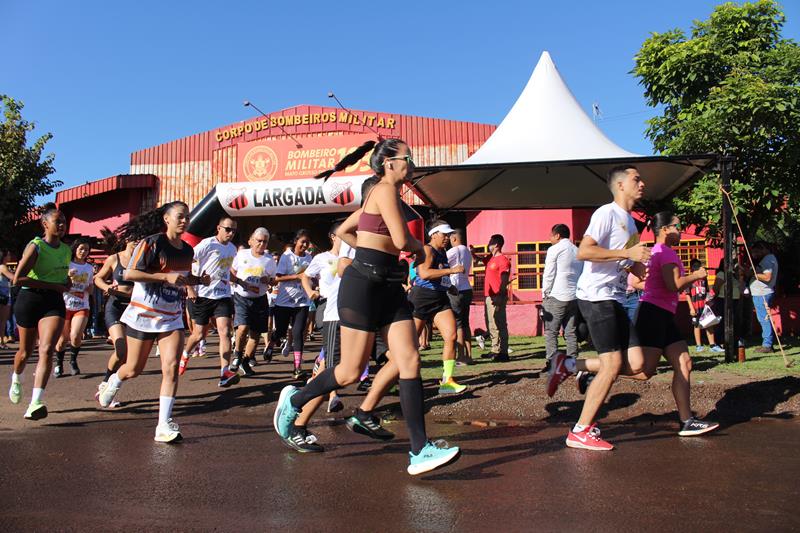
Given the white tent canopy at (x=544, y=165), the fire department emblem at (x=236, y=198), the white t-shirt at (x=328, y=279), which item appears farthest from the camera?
the fire department emblem at (x=236, y=198)

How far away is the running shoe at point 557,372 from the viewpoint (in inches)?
230

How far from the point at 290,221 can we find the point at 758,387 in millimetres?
22704

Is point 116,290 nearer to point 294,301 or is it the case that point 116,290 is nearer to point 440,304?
point 294,301

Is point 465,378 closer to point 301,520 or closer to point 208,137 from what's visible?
point 301,520

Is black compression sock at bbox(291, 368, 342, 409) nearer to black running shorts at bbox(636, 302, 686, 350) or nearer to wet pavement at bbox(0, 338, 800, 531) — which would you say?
wet pavement at bbox(0, 338, 800, 531)

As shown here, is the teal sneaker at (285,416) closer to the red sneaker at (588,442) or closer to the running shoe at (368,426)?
the running shoe at (368,426)

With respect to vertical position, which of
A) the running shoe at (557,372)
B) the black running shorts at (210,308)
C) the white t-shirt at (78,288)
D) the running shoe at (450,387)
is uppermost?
the white t-shirt at (78,288)

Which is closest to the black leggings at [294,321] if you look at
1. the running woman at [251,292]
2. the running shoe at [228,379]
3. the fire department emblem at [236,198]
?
the running woman at [251,292]

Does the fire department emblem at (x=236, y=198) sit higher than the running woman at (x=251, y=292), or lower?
higher

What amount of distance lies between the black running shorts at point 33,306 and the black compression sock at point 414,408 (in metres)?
3.87

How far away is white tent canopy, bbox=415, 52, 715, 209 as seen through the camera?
1076cm

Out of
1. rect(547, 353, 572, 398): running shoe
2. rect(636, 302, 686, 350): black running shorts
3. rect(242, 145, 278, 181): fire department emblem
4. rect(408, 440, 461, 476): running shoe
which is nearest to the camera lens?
rect(408, 440, 461, 476): running shoe

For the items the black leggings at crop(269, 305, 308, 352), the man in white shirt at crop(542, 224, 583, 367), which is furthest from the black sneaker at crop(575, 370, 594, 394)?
the black leggings at crop(269, 305, 308, 352)

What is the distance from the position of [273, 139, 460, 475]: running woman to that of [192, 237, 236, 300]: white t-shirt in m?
4.28
